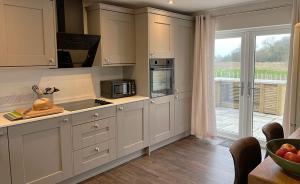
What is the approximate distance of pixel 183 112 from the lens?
4.29 meters

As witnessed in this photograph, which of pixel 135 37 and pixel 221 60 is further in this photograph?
pixel 221 60

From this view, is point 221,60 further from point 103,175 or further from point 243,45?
point 103,175

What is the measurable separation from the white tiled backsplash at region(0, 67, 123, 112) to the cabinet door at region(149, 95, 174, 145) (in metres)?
0.78

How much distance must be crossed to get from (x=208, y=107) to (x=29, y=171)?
114 inches

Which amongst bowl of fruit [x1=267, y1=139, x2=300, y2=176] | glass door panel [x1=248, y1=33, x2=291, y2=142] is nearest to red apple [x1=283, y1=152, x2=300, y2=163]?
bowl of fruit [x1=267, y1=139, x2=300, y2=176]

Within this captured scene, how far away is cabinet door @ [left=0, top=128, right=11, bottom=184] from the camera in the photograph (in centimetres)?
222

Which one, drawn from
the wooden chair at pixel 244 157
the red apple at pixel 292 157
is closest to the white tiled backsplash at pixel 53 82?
the wooden chair at pixel 244 157

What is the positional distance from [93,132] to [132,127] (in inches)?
25.6

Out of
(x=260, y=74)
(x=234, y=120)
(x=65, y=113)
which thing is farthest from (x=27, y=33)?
(x=234, y=120)

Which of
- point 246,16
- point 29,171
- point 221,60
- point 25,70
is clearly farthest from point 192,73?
point 29,171

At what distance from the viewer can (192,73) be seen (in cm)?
437

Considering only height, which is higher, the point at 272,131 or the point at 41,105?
the point at 41,105

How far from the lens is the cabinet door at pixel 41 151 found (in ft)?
7.66

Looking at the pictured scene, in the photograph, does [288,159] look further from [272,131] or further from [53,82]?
[53,82]
